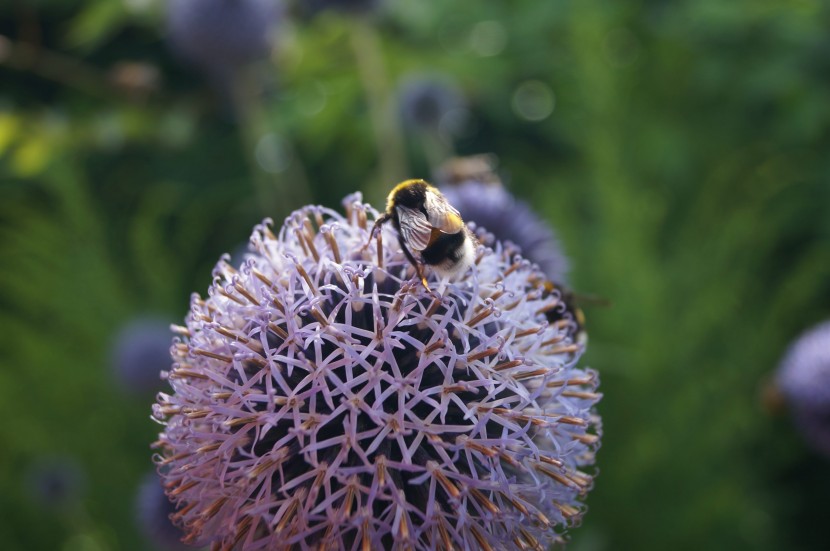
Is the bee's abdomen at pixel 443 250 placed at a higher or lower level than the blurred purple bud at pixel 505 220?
lower

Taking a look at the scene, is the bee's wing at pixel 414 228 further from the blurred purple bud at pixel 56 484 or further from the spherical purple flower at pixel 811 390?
the blurred purple bud at pixel 56 484

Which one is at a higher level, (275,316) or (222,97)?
(222,97)

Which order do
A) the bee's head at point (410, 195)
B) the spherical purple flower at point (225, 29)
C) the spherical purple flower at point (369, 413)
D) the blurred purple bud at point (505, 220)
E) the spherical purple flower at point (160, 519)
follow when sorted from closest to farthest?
the spherical purple flower at point (369, 413) < the bee's head at point (410, 195) < the spherical purple flower at point (160, 519) < the blurred purple bud at point (505, 220) < the spherical purple flower at point (225, 29)

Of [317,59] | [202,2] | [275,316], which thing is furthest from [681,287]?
[275,316]

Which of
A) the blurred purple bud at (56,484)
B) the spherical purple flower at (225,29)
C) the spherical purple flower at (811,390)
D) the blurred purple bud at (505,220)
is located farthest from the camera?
the spherical purple flower at (225,29)

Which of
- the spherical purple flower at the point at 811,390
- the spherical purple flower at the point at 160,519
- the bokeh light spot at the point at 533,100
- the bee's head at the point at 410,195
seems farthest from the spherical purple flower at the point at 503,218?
the bokeh light spot at the point at 533,100

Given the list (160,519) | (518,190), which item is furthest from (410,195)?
(518,190)

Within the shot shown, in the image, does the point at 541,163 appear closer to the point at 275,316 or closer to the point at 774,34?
the point at 774,34

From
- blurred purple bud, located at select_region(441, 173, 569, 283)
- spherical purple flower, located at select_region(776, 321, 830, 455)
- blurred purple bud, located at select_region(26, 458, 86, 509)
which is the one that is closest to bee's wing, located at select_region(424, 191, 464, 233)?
blurred purple bud, located at select_region(441, 173, 569, 283)
